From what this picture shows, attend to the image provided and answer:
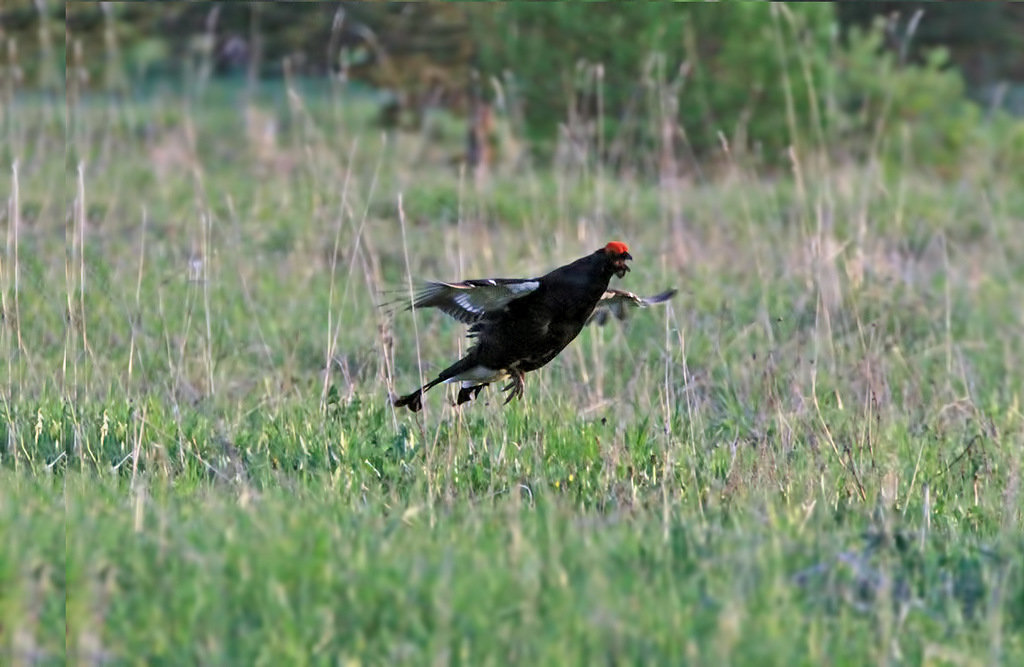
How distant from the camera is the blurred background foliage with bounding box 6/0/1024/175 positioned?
1249 cm

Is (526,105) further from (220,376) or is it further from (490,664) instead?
(490,664)

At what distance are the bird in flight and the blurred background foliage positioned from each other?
14.2ft

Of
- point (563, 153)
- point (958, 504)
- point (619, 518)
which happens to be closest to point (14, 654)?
point (619, 518)

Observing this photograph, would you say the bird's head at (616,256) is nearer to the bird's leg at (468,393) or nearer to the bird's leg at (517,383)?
the bird's leg at (517,383)

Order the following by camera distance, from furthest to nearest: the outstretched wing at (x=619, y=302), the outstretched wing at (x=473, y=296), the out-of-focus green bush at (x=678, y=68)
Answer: the out-of-focus green bush at (x=678, y=68)
the outstretched wing at (x=619, y=302)
the outstretched wing at (x=473, y=296)

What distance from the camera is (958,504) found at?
5.27 meters

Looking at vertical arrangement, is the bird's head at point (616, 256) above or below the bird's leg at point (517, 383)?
above

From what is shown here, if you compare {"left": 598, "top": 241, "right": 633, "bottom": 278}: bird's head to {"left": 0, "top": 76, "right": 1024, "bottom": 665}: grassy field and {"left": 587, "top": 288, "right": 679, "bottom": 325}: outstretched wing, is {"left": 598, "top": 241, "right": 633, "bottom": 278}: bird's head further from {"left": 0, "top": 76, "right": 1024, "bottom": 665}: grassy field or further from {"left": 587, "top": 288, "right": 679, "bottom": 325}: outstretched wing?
{"left": 0, "top": 76, "right": 1024, "bottom": 665}: grassy field

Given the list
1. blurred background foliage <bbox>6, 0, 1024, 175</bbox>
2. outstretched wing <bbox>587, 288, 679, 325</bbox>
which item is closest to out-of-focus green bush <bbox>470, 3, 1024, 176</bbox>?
blurred background foliage <bbox>6, 0, 1024, 175</bbox>

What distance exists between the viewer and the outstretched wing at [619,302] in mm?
6020

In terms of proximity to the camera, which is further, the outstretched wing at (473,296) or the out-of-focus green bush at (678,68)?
the out-of-focus green bush at (678,68)

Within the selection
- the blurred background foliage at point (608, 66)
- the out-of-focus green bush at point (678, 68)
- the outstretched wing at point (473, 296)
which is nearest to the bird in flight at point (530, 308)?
the outstretched wing at point (473, 296)

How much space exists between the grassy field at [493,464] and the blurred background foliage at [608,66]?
1.91 metres

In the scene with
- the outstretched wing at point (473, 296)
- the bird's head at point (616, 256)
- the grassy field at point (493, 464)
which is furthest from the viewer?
the bird's head at point (616, 256)
